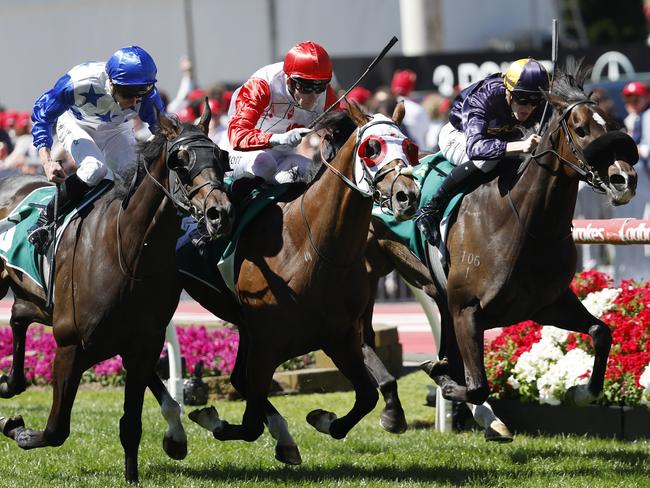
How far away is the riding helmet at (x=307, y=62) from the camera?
7.22 m

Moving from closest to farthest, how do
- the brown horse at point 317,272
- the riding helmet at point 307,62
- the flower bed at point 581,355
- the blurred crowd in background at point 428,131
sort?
the brown horse at point 317,272, the riding helmet at point 307,62, the flower bed at point 581,355, the blurred crowd in background at point 428,131

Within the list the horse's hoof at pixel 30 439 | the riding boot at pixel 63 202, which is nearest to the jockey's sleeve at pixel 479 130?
the riding boot at pixel 63 202

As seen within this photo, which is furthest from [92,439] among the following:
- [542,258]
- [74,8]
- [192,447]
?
[74,8]

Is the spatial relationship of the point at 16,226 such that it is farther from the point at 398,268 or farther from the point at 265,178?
the point at 398,268

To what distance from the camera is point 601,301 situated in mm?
8484

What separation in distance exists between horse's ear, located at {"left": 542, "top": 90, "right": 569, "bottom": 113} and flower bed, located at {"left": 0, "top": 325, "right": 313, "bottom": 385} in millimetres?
3966

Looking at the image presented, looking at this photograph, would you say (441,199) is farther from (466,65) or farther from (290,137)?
(466,65)

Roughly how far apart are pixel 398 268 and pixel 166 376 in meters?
2.65

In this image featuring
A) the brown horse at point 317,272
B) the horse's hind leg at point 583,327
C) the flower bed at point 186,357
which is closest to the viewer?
the brown horse at point 317,272

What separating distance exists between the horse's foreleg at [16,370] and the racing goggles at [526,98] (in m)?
3.29

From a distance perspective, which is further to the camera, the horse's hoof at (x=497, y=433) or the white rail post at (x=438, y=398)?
the white rail post at (x=438, y=398)

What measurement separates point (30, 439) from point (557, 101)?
3.34 m

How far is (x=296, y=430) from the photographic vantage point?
8.67 metres

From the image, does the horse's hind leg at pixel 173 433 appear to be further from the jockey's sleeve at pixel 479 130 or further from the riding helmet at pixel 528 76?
the riding helmet at pixel 528 76
